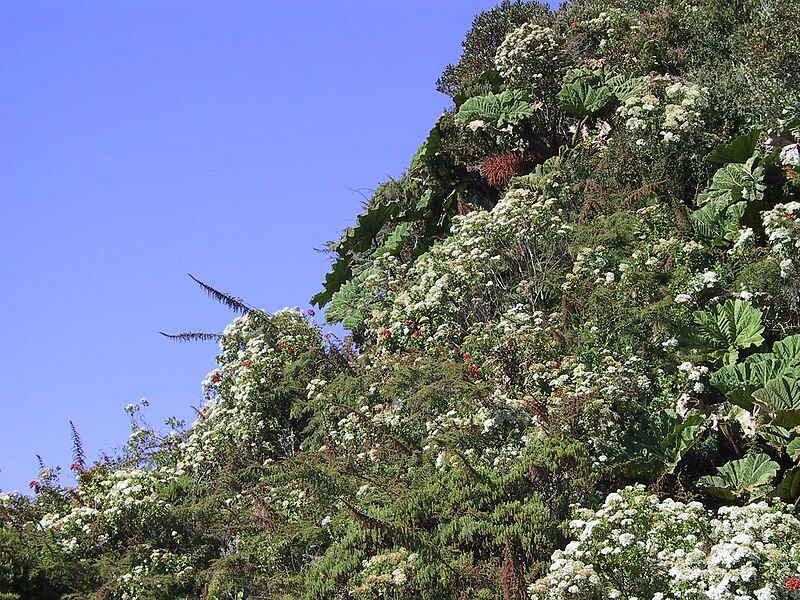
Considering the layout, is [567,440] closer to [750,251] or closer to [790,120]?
[750,251]

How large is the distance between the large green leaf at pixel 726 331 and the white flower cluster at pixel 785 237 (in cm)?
49

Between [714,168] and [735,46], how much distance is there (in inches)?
121

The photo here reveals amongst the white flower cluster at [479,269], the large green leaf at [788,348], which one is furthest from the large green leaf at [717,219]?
the large green leaf at [788,348]

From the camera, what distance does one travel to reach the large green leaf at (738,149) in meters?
11.2

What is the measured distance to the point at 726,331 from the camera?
9219 millimetres

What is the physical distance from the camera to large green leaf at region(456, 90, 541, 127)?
15.0 metres

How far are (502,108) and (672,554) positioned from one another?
33.9ft

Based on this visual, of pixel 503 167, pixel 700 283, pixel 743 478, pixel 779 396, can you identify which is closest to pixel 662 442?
pixel 743 478

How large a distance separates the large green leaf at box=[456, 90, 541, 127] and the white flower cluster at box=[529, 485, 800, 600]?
31.2 feet

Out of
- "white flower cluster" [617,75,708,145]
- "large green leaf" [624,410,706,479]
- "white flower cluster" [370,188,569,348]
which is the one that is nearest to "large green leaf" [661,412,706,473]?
"large green leaf" [624,410,706,479]

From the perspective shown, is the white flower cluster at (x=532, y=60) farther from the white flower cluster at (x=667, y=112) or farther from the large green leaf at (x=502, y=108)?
the white flower cluster at (x=667, y=112)

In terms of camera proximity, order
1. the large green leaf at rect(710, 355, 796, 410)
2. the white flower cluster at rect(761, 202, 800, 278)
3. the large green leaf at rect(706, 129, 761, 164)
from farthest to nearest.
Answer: the large green leaf at rect(706, 129, 761, 164) → the white flower cluster at rect(761, 202, 800, 278) → the large green leaf at rect(710, 355, 796, 410)

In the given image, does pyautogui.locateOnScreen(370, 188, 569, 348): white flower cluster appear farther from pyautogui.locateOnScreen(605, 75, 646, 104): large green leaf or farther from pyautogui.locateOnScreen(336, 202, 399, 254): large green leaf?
pyautogui.locateOnScreen(336, 202, 399, 254): large green leaf

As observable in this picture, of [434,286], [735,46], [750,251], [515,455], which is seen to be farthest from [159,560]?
[735,46]
